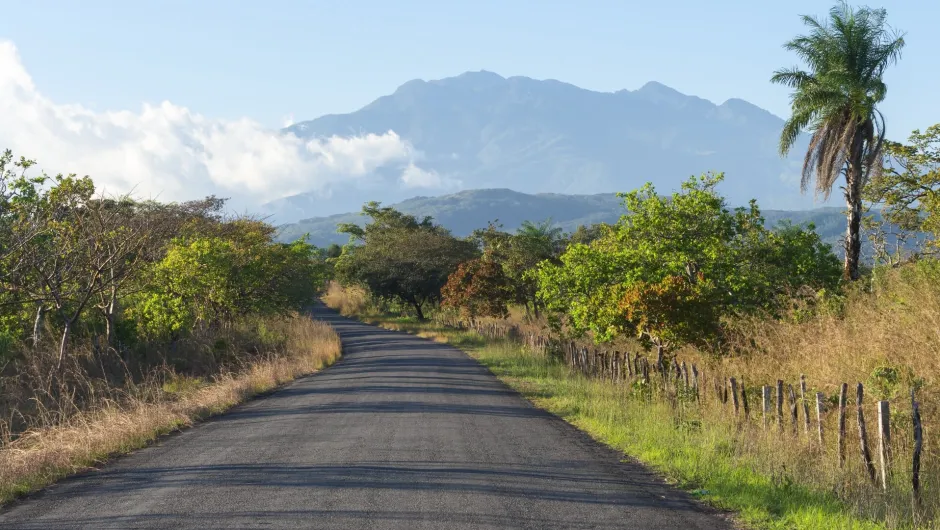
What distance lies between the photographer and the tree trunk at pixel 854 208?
24453mm

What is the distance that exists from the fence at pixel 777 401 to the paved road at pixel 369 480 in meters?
2.28

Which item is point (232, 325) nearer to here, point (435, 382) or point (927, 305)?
point (435, 382)

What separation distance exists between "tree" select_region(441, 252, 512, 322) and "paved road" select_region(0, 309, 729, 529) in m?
28.2

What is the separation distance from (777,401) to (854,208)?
52.5 ft

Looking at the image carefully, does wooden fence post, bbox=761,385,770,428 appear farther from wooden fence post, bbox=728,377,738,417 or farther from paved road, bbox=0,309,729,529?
paved road, bbox=0,309,729,529

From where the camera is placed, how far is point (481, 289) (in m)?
43.3

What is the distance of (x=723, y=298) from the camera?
19.2 m

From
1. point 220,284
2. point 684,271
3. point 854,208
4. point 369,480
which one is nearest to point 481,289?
point 220,284

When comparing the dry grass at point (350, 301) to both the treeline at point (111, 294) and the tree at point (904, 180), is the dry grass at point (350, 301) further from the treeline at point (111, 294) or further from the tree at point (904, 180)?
the tree at point (904, 180)

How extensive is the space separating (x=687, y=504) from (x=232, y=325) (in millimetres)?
26669

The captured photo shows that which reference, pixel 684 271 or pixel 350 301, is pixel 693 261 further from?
pixel 350 301

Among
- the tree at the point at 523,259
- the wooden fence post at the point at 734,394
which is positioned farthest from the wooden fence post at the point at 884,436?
the tree at the point at 523,259

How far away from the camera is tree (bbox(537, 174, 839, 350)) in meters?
18.9

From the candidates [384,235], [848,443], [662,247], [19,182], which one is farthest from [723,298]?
[384,235]
